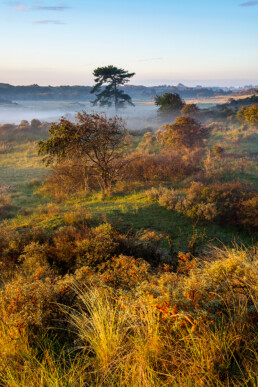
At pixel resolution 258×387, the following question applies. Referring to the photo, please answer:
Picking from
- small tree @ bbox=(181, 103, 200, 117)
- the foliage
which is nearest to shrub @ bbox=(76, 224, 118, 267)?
the foliage

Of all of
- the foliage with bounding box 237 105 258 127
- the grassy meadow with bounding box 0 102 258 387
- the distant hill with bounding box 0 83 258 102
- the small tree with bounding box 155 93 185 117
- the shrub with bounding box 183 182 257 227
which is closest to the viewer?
the grassy meadow with bounding box 0 102 258 387

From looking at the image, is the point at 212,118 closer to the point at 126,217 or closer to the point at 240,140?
the point at 240,140

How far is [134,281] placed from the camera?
452 centimetres

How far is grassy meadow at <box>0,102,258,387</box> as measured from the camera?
2.40 metres

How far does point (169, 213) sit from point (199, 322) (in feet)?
25.3

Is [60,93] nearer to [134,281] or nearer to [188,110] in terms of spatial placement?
[188,110]

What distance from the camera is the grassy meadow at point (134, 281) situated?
7.88ft

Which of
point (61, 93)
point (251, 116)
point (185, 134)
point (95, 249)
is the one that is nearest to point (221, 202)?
point (95, 249)

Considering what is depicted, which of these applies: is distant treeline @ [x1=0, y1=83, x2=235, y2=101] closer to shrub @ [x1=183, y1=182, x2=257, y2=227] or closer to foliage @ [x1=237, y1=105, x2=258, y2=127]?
foliage @ [x1=237, y1=105, x2=258, y2=127]

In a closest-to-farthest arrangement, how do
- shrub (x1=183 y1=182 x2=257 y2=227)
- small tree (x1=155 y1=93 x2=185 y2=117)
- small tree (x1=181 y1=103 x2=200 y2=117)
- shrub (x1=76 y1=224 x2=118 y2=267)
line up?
shrub (x1=76 y1=224 x2=118 y2=267), shrub (x1=183 y1=182 x2=257 y2=227), small tree (x1=181 y1=103 x2=200 y2=117), small tree (x1=155 y1=93 x2=185 y2=117)

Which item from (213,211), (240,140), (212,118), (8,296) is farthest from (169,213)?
(212,118)

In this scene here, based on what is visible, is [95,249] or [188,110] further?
[188,110]

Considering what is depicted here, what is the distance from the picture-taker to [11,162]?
82.9 ft

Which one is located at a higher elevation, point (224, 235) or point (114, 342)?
point (114, 342)
